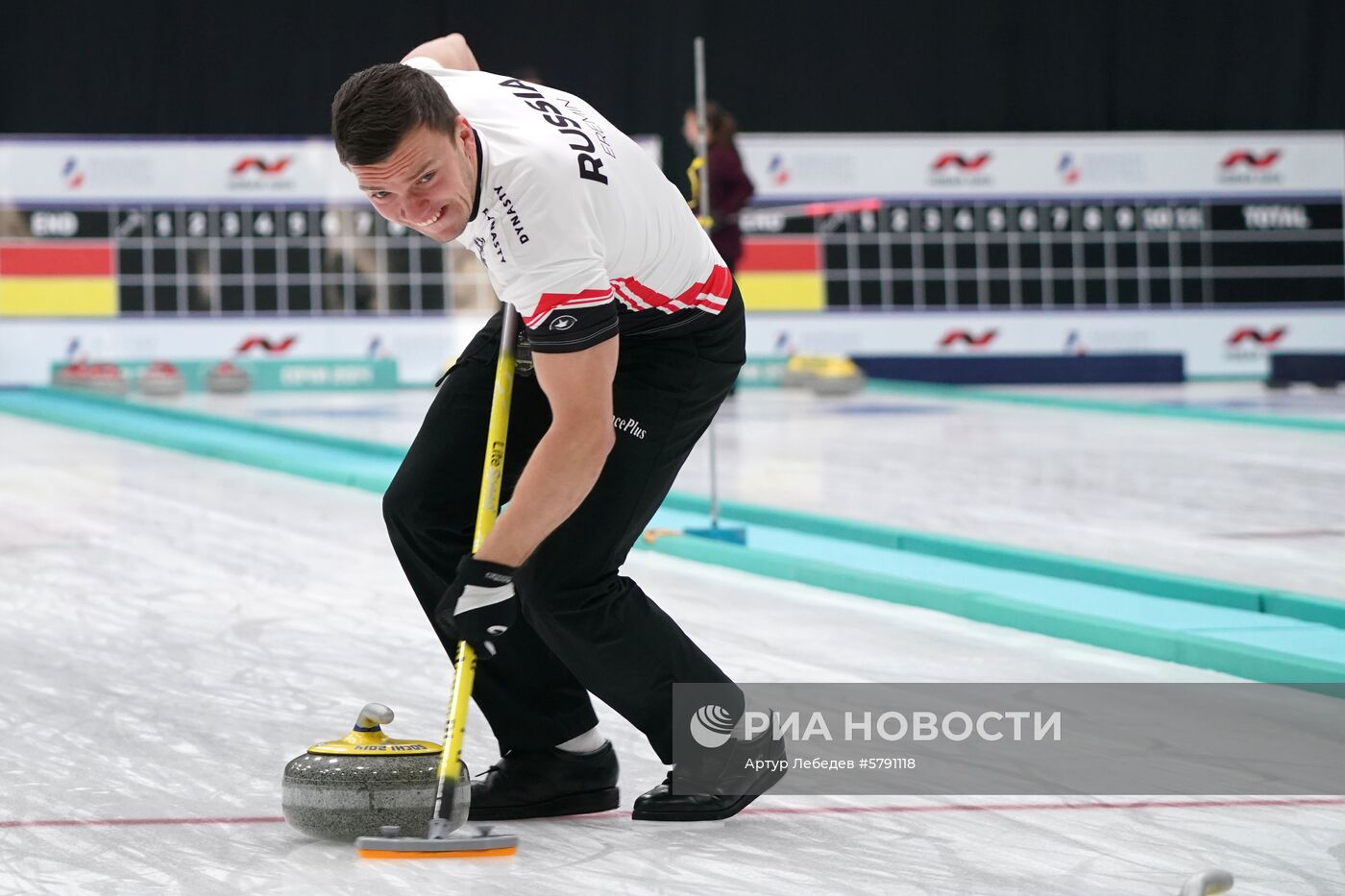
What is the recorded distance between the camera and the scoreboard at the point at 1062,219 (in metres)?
12.9

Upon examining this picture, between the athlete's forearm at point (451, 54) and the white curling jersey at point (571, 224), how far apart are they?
199 millimetres

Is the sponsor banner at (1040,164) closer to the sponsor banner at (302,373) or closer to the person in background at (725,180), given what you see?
the sponsor banner at (302,373)

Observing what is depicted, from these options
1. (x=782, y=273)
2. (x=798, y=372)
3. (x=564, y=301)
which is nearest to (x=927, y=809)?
(x=564, y=301)

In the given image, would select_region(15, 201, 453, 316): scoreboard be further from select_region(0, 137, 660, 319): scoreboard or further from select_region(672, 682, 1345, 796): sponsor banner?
select_region(672, 682, 1345, 796): sponsor banner

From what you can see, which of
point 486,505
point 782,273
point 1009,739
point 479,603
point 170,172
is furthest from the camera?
point 782,273

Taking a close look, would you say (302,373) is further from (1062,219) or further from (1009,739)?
(1009,739)

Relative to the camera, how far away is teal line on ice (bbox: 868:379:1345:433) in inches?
334

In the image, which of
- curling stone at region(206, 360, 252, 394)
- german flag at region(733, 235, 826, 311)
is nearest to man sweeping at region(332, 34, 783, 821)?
curling stone at region(206, 360, 252, 394)

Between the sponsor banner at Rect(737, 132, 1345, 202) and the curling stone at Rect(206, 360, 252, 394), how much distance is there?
12.5 ft

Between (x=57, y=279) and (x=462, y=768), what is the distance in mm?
10933

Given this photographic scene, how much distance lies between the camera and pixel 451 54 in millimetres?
2369

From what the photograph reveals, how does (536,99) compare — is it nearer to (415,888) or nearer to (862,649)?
(415,888)

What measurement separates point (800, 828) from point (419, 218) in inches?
32.9

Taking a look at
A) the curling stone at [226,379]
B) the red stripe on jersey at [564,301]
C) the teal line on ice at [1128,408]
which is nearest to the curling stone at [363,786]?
the red stripe on jersey at [564,301]
